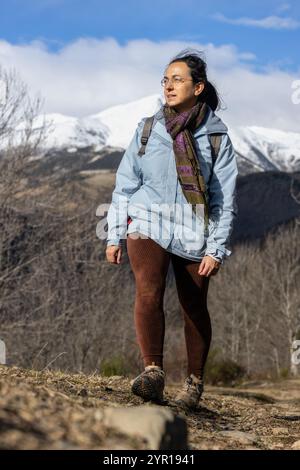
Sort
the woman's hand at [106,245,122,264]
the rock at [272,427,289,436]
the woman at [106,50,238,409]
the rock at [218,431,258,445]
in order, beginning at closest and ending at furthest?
the rock at [218,431,258,445] → the rock at [272,427,289,436] → the woman at [106,50,238,409] → the woman's hand at [106,245,122,264]

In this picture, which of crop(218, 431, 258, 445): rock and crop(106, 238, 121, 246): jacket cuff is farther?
crop(106, 238, 121, 246): jacket cuff

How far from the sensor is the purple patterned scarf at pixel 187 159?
13.3ft

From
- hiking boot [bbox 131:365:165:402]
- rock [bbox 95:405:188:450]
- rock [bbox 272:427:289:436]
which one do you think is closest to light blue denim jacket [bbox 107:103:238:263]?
hiking boot [bbox 131:365:165:402]

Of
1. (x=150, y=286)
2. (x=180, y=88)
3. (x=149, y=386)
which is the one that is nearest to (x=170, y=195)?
(x=150, y=286)

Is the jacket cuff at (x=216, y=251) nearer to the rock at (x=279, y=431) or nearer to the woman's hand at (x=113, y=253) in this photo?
the woman's hand at (x=113, y=253)

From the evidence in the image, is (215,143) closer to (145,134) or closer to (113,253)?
(145,134)

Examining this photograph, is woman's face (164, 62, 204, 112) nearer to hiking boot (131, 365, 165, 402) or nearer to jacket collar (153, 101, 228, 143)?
jacket collar (153, 101, 228, 143)

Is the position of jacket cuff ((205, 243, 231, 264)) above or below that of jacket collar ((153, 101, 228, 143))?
below

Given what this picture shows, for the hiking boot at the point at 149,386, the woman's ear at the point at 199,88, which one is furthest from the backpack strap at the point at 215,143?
the hiking boot at the point at 149,386

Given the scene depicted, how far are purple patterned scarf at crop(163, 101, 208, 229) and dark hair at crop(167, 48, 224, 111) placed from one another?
28cm

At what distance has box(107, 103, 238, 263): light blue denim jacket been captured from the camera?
4102 millimetres

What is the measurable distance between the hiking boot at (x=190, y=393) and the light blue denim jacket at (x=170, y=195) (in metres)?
A: 0.79
